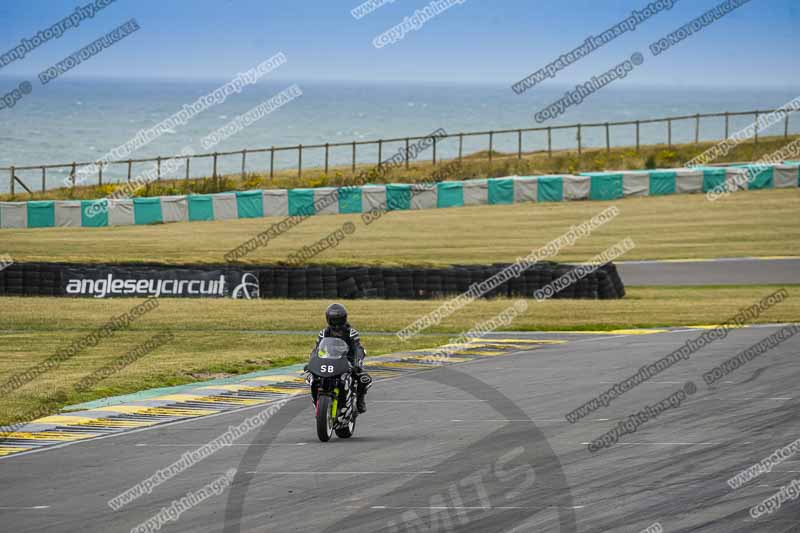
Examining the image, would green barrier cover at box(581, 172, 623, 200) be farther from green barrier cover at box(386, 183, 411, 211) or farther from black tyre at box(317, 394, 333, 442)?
black tyre at box(317, 394, 333, 442)

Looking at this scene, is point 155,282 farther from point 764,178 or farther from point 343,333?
point 764,178

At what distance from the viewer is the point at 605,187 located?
4897 cm

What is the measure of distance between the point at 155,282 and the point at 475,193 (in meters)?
21.2

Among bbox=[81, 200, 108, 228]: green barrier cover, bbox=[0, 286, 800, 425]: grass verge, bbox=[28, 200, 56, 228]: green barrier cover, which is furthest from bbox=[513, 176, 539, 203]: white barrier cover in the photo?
bbox=[28, 200, 56, 228]: green barrier cover

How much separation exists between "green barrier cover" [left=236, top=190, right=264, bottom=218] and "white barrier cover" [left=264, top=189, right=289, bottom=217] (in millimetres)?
199

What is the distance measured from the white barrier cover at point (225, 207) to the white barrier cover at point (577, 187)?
13.9 meters

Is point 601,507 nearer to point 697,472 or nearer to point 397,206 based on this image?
point 697,472

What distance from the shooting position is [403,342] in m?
24.0

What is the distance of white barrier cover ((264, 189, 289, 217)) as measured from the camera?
4594 centimetres

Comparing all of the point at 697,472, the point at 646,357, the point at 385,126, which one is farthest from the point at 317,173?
the point at 385,126

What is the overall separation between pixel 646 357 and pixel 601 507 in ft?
35.0

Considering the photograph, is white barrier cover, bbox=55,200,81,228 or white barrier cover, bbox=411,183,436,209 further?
white barrier cover, bbox=411,183,436,209

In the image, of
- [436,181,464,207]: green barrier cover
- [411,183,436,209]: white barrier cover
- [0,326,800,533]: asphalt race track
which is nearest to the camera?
[0,326,800,533]: asphalt race track

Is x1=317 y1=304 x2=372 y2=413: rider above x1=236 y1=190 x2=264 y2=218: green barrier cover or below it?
below
